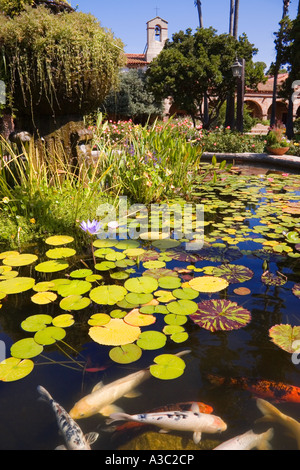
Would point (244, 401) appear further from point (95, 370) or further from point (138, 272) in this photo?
point (138, 272)

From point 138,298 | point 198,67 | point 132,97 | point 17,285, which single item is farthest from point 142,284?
point 132,97

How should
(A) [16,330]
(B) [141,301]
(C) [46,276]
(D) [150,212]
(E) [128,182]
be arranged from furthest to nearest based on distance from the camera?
(E) [128,182]
(D) [150,212]
(C) [46,276]
(B) [141,301]
(A) [16,330]

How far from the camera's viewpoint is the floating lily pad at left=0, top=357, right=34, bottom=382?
4.17 feet

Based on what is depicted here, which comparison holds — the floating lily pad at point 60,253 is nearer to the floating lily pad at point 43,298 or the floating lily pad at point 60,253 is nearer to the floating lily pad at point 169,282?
the floating lily pad at point 43,298

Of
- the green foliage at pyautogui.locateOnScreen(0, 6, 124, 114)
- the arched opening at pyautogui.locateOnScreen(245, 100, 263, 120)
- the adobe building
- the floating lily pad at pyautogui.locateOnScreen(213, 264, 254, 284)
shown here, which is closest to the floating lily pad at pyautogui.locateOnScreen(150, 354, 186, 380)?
the floating lily pad at pyautogui.locateOnScreen(213, 264, 254, 284)

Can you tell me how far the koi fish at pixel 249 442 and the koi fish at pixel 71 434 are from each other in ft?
1.31

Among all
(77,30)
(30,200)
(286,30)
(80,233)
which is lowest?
(80,233)

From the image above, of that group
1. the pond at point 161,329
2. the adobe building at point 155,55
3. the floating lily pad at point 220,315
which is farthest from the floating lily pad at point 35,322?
the adobe building at point 155,55

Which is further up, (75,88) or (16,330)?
(75,88)

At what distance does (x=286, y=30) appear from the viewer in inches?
551

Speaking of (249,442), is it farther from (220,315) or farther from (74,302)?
(74,302)

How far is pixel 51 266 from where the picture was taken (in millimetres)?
2188
